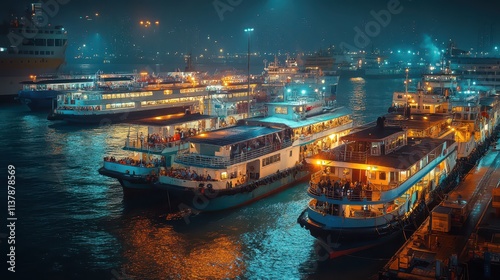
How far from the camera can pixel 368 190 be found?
19969 mm

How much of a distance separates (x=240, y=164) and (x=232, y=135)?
2.18 m

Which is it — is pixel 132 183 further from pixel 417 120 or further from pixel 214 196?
pixel 417 120

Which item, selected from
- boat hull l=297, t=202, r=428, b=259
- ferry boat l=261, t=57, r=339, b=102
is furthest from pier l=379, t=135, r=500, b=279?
ferry boat l=261, t=57, r=339, b=102

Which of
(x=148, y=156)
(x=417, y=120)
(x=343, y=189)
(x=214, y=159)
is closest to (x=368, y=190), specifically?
(x=343, y=189)

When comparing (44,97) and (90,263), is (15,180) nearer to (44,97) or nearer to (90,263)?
(90,263)

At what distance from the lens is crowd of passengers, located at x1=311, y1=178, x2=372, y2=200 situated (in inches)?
783

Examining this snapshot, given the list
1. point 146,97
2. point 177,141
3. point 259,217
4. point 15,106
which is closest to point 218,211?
point 259,217

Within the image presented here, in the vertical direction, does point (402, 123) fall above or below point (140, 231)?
above

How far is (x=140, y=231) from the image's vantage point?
2280 cm

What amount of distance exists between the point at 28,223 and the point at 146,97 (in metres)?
43.6

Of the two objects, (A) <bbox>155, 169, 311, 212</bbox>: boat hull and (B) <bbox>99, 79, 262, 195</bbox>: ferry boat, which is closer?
(A) <bbox>155, 169, 311, 212</bbox>: boat hull

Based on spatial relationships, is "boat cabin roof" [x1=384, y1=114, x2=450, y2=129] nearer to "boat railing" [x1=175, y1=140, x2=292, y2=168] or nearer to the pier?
the pier

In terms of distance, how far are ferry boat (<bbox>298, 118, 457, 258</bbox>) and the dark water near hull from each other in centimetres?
100

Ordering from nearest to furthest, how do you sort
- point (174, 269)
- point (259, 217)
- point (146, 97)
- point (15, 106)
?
point (174, 269), point (259, 217), point (146, 97), point (15, 106)
